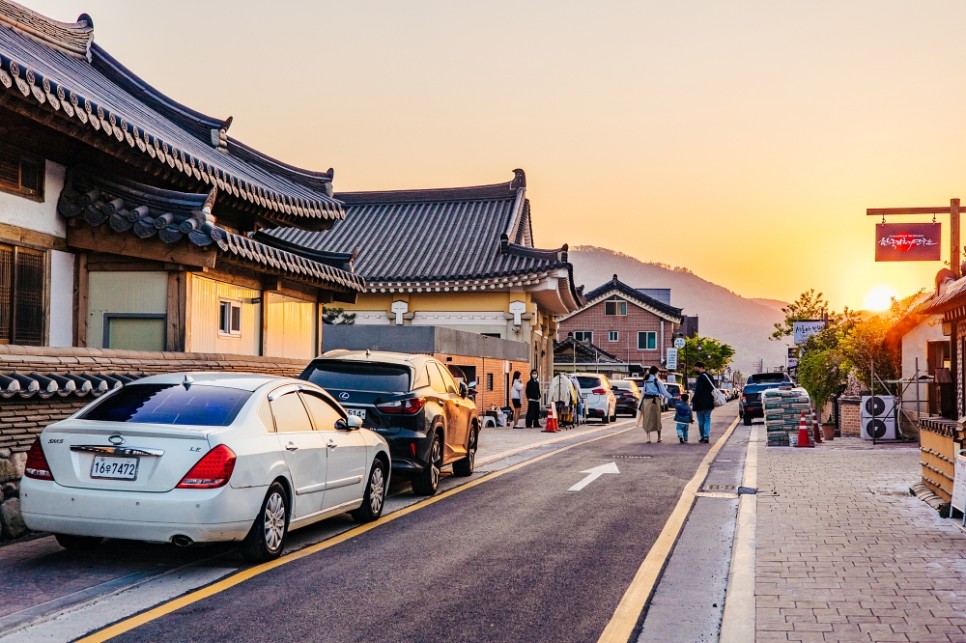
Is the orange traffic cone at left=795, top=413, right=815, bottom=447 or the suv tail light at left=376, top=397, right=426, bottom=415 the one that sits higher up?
the suv tail light at left=376, top=397, right=426, bottom=415

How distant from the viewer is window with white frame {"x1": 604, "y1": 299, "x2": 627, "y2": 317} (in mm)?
87500

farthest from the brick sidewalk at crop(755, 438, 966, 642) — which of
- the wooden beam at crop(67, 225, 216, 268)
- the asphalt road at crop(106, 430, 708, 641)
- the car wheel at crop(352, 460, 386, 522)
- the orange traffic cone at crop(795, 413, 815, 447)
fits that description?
the wooden beam at crop(67, 225, 216, 268)

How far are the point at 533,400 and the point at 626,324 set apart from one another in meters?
56.7

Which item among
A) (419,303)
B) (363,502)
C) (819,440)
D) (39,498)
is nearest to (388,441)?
(363,502)

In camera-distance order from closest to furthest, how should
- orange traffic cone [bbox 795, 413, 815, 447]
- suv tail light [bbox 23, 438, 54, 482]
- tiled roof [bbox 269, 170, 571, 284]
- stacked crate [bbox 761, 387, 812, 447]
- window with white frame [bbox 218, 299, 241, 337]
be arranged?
suv tail light [bbox 23, 438, 54, 482]
window with white frame [bbox 218, 299, 241, 337]
orange traffic cone [bbox 795, 413, 815, 447]
stacked crate [bbox 761, 387, 812, 447]
tiled roof [bbox 269, 170, 571, 284]

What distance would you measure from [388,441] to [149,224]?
14.7 ft

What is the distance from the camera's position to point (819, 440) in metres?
24.4

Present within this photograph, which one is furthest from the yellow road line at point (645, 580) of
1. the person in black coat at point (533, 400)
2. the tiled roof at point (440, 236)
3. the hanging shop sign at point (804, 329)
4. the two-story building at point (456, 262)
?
the hanging shop sign at point (804, 329)

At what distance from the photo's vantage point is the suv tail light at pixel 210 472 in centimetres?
743

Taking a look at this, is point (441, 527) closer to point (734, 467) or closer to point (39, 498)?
point (39, 498)

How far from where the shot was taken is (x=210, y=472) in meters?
7.46

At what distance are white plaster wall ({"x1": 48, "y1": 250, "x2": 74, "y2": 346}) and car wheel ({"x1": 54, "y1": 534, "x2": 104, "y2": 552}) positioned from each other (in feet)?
17.6

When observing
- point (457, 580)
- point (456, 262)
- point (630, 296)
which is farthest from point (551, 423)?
point (630, 296)

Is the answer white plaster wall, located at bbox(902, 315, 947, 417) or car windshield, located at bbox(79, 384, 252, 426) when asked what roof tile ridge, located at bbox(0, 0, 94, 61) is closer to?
car windshield, located at bbox(79, 384, 252, 426)
